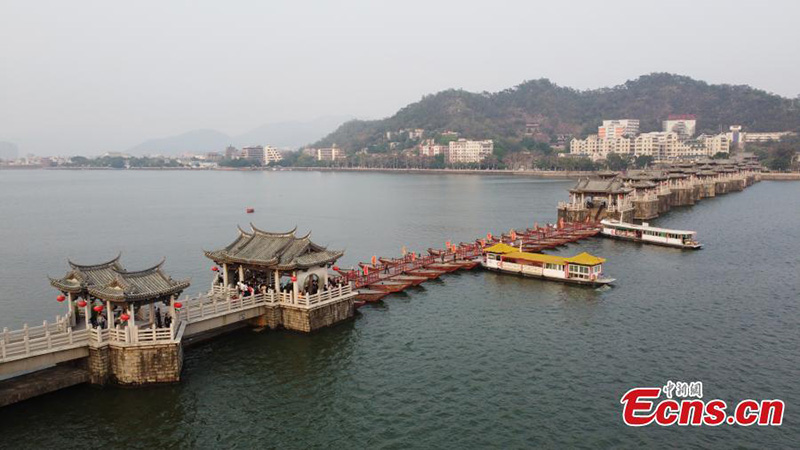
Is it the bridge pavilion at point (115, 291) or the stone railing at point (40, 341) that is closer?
the stone railing at point (40, 341)

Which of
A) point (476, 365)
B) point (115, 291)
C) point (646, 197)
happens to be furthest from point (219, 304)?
point (646, 197)

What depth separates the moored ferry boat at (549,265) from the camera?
131ft

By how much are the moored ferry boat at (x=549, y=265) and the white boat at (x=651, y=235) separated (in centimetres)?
1599

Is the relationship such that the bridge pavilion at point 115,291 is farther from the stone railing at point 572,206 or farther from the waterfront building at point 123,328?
the stone railing at point 572,206

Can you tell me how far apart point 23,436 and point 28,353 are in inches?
123

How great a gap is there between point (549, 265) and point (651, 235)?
2080 centimetres

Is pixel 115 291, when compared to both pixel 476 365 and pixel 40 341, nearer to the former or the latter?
pixel 40 341

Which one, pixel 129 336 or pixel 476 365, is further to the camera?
pixel 476 365

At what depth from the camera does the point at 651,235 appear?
56.9 metres

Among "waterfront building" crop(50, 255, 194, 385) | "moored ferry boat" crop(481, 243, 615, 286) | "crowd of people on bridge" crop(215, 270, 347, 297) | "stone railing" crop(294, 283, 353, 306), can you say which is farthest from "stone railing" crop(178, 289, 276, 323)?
"moored ferry boat" crop(481, 243, 615, 286)

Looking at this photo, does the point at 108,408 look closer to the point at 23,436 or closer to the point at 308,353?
the point at 23,436

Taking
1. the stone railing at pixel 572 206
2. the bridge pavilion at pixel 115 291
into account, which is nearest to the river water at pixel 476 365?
the bridge pavilion at pixel 115 291

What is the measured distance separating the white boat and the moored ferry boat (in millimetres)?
15992

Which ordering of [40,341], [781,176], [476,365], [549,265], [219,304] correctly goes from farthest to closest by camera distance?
[781,176] → [549,265] → [219,304] → [476,365] → [40,341]
